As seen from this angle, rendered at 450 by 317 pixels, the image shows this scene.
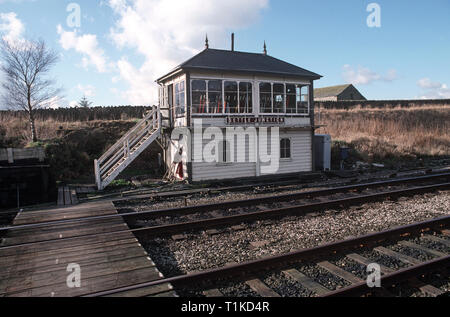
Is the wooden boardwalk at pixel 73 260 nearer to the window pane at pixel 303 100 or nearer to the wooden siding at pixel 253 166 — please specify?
the wooden siding at pixel 253 166

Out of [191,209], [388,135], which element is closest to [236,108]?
[191,209]

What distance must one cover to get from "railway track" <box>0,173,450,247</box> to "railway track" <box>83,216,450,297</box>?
8.93 feet

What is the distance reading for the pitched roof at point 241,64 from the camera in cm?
1438

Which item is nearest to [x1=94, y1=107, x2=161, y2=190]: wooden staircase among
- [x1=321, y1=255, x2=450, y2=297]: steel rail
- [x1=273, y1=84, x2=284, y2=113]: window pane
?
[x1=273, y1=84, x2=284, y2=113]: window pane

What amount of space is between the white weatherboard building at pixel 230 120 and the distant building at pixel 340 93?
37961 millimetres

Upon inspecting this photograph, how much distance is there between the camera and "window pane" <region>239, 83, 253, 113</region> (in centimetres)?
1528

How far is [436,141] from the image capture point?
26891 mm

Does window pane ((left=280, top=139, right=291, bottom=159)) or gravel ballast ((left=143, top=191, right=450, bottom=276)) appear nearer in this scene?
gravel ballast ((left=143, top=191, right=450, bottom=276))

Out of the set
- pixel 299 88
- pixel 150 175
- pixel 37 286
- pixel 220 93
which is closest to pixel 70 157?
pixel 150 175

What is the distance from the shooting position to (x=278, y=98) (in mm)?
16203

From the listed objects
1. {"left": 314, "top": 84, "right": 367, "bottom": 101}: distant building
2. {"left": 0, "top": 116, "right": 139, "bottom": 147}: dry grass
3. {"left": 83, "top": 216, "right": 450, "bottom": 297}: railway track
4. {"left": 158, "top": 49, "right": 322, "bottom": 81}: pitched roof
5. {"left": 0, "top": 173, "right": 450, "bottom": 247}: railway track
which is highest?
{"left": 314, "top": 84, "right": 367, "bottom": 101}: distant building
